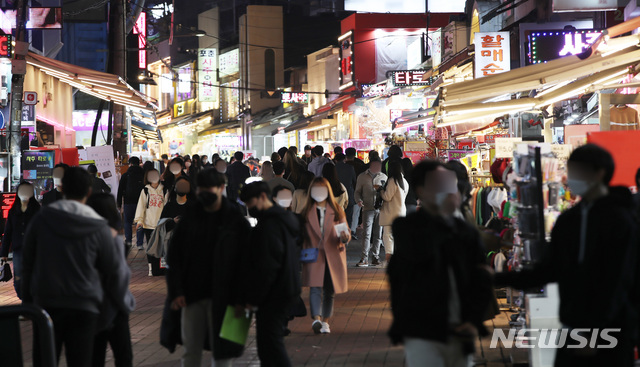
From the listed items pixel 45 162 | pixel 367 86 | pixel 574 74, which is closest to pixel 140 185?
pixel 45 162

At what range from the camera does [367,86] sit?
36.7m

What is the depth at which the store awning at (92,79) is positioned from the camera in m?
18.1

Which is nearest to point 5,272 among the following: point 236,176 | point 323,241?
point 323,241

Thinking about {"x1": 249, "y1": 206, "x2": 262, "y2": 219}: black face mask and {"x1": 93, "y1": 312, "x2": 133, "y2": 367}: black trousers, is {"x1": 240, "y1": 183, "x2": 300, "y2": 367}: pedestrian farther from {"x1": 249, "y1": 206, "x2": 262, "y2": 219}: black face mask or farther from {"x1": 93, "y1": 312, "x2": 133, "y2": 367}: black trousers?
{"x1": 93, "y1": 312, "x2": 133, "y2": 367}: black trousers

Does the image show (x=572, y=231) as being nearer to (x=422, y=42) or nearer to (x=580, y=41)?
(x=580, y=41)

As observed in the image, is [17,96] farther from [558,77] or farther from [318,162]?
[558,77]

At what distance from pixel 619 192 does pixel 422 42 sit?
3229cm

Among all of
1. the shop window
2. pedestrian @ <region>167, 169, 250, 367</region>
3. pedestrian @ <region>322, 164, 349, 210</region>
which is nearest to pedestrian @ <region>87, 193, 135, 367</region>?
pedestrian @ <region>167, 169, 250, 367</region>

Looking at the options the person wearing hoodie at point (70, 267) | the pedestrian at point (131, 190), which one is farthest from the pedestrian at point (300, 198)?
the pedestrian at point (131, 190)

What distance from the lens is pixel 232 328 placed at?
5793mm

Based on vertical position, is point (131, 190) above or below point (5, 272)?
above

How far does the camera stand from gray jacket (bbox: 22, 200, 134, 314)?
520 cm

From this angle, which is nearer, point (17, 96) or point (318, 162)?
point (17, 96)

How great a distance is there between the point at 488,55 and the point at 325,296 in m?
14.1
